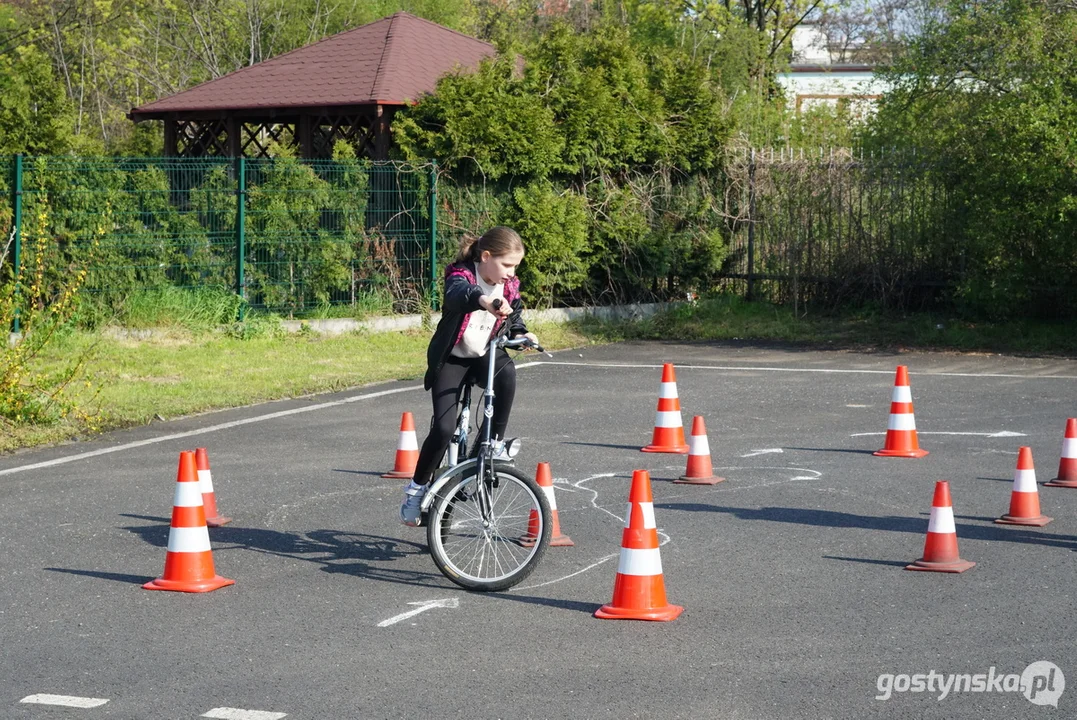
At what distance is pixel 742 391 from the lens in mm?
14414

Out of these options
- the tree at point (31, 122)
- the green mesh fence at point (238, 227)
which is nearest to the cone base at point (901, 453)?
the green mesh fence at point (238, 227)

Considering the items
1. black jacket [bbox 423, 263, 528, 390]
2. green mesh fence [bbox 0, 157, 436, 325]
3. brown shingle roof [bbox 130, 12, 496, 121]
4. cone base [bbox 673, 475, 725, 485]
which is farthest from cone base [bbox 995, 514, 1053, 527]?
brown shingle roof [bbox 130, 12, 496, 121]

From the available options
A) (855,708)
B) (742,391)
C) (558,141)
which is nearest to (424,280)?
(558,141)

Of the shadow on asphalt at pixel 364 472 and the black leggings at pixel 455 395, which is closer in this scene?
the black leggings at pixel 455 395

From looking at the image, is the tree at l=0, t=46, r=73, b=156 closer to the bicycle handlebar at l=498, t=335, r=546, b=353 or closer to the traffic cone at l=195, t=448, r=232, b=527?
the traffic cone at l=195, t=448, r=232, b=527

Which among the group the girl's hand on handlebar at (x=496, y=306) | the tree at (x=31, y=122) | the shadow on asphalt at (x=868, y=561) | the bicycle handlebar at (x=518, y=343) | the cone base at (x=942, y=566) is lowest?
the shadow on asphalt at (x=868, y=561)

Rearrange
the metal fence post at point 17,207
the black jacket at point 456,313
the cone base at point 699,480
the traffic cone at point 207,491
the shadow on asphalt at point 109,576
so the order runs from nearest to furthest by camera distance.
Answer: the black jacket at point 456,313 → the shadow on asphalt at point 109,576 → the traffic cone at point 207,491 → the cone base at point 699,480 → the metal fence post at point 17,207

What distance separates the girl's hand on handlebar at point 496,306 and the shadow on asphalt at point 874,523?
2469 mm

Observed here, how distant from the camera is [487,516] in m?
6.84

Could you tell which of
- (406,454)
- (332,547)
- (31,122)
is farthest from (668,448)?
(31,122)

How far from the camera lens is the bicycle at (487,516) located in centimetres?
663

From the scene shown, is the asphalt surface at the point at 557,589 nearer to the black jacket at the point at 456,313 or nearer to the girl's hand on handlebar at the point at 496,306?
the black jacket at the point at 456,313

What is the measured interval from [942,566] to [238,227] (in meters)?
13.5

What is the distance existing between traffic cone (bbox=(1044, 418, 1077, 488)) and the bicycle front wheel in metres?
4.18
